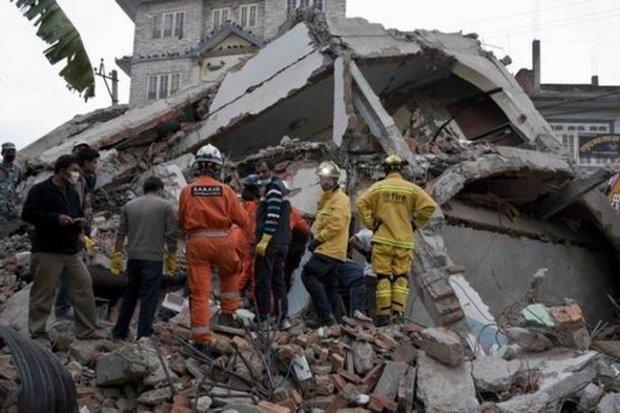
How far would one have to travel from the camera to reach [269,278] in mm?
6914

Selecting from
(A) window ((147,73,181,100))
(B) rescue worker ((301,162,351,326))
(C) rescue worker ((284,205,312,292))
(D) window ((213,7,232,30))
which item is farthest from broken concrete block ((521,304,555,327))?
(D) window ((213,7,232,30))

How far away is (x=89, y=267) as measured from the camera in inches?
325

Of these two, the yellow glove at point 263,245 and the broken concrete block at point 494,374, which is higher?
the yellow glove at point 263,245

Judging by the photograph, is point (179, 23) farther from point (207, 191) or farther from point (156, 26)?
point (207, 191)

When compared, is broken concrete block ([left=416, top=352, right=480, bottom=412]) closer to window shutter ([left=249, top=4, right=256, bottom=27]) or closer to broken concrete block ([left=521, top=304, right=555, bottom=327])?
broken concrete block ([left=521, top=304, right=555, bottom=327])

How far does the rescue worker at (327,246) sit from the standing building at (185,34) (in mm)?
31989

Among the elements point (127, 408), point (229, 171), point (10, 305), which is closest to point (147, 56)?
point (229, 171)

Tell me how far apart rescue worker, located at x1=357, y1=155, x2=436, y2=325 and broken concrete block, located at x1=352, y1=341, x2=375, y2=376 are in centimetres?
114

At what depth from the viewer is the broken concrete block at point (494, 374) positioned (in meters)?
5.45

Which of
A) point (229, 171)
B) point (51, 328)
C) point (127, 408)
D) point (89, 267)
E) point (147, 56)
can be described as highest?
point (147, 56)

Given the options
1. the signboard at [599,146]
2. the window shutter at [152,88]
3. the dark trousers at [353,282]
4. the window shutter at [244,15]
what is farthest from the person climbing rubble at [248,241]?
the window shutter at [244,15]

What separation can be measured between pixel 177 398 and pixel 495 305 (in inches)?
268

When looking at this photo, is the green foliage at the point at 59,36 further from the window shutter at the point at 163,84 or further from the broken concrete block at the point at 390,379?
the window shutter at the point at 163,84

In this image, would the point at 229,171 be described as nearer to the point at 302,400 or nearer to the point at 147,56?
the point at 302,400
